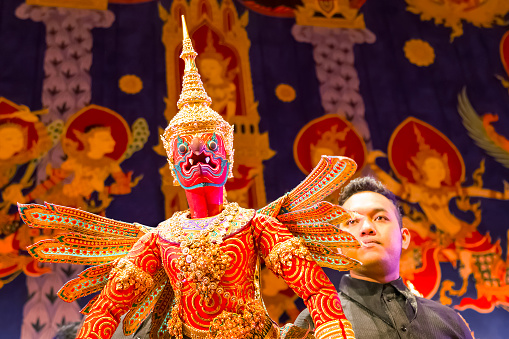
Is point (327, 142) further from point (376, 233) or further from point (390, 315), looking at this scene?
point (390, 315)

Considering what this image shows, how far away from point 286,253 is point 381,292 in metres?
0.55

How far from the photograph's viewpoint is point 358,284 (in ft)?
5.64

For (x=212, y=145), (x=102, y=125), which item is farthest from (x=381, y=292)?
(x=102, y=125)

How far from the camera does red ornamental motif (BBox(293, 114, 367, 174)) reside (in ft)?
8.75

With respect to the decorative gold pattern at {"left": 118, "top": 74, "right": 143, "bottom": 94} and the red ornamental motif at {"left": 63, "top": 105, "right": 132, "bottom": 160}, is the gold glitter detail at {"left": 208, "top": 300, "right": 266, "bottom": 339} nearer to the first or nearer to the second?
the red ornamental motif at {"left": 63, "top": 105, "right": 132, "bottom": 160}

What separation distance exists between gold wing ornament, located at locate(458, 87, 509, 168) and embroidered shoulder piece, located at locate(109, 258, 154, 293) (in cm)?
238

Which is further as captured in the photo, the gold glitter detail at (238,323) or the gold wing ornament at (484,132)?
the gold wing ornament at (484,132)

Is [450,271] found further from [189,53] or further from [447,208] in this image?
[189,53]

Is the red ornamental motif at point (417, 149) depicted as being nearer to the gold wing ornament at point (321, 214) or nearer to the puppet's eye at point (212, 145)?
the gold wing ornament at point (321, 214)

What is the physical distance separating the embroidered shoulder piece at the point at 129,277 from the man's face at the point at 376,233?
0.75m

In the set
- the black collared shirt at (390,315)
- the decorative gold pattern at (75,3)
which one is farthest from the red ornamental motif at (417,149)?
the decorative gold pattern at (75,3)

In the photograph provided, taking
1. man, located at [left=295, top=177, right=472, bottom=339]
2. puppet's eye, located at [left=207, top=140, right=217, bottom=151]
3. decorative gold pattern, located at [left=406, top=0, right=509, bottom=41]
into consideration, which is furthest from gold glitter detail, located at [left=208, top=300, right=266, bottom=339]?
decorative gold pattern, located at [left=406, top=0, right=509, bottom=41]

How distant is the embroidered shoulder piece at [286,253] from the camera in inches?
52.3

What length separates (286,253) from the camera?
4.39 ft
